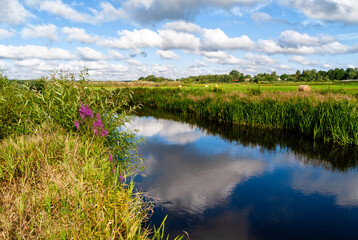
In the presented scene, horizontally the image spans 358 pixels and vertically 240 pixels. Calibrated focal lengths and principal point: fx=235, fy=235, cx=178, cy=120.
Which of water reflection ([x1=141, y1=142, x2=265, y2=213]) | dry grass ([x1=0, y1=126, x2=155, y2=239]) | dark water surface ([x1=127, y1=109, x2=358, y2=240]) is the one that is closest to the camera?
dry grass ([x1=0, y1=126, x2=155, y2=239])

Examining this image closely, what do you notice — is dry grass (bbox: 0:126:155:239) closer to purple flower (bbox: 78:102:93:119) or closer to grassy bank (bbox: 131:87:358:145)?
purple flower (bbox: 78:102:93:119)

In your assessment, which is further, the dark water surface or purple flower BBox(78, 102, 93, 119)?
purple flower BBox(78, 102, 93, 119)

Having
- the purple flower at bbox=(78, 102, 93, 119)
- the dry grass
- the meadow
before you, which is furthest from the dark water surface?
the purple flower at bbox=(78, 102, 93, 119)

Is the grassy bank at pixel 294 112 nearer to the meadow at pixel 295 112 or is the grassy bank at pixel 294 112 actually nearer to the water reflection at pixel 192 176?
the meadow at pixel 295 112

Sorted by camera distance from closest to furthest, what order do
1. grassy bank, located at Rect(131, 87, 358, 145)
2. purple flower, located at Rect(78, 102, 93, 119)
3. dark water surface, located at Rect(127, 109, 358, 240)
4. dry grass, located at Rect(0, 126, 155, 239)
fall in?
1. dry grass, located at Rect(0, 126, 155, 239)
2. dark water surface, located at Rect(127, 109, 358, 240)
3. purple flower, located at Rect(78, 102, 93, 119)
4. grassy bank, located at Rect(131, 87, 358, 145)

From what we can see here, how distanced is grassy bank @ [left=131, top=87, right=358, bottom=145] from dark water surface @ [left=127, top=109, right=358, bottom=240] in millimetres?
875

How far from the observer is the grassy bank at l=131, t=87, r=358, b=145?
11.6 metres

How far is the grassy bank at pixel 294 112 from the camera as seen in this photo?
11.6m

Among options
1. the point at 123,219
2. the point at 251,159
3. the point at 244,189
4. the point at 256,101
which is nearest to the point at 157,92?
the point at 256,101

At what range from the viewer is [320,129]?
41.3 feet

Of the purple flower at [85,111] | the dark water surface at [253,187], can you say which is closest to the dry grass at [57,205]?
the purple flower at [85,111]

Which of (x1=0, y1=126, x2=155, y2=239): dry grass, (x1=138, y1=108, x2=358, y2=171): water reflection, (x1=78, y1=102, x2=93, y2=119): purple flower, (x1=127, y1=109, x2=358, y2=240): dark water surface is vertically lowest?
(x1=127, y1=109, x2=358, y2=240): dark water surface

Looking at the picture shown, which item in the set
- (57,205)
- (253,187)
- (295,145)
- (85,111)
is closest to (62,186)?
(57,205)

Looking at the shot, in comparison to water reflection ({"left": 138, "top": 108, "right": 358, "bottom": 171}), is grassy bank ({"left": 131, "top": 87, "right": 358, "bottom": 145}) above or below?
above
